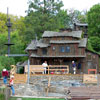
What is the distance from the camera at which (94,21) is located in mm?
59656

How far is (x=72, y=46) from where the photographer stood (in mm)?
42375

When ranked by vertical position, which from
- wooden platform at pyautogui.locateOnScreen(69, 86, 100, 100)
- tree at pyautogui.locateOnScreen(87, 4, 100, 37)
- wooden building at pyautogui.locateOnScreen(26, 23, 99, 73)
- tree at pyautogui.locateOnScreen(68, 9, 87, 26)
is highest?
tree at pyautogui.locateOnScreen(68, 9, 87, 26)

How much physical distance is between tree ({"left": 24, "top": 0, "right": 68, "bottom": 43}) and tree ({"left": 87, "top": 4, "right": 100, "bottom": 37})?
739cm

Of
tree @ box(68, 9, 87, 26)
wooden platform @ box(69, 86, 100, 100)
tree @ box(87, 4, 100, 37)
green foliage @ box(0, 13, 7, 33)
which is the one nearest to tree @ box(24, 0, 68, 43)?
tree @ box(87, 4, 100, 37)

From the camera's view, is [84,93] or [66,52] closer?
[84,93]

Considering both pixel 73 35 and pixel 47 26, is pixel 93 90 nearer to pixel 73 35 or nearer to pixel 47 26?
pixel 73 35

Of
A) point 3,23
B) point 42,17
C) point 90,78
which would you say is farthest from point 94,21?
point 90,78

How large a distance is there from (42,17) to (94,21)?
11976mm

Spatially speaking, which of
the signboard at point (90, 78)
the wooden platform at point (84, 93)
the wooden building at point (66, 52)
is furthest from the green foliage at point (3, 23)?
the wooden platform at point (84, 93)

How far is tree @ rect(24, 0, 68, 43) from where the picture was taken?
5591 cm

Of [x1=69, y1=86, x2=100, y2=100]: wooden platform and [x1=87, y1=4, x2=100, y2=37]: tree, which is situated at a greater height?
[x1=87, y1=4, x2=100, y2=37]: tree

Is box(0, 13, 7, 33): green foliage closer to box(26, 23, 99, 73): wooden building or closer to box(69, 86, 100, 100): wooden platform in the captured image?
box(26, 23, 99, 73): wooden building

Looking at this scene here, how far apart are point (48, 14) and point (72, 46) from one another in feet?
60.8

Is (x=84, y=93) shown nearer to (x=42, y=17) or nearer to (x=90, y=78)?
(x=90, y=78)
